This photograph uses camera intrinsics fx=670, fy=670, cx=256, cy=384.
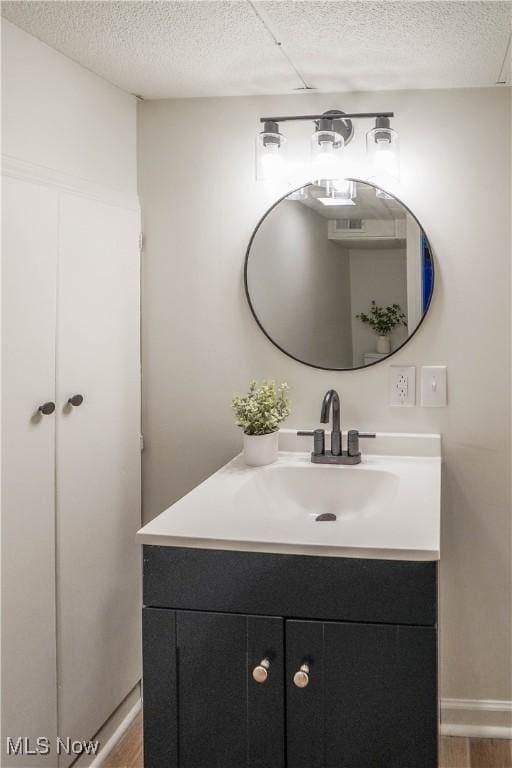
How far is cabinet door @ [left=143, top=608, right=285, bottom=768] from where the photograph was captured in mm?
1444

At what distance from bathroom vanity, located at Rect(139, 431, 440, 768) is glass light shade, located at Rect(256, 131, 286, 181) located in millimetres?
1176

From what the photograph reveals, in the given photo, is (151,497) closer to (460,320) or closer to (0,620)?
(0,620)

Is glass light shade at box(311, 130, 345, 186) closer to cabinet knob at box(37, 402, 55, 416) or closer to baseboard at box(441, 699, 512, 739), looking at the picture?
cabinet knob at box(37, 402, 55, 416)

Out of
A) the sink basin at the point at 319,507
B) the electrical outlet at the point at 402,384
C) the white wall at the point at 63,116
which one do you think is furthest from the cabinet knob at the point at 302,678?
the white wall at the point at 63,116

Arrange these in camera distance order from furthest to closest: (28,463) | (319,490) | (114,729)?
(114,729) < (319,490) < (28,463)

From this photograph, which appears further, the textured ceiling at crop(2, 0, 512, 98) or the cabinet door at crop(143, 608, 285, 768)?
the textured ceiling at crop(2, 0, 512, 98)

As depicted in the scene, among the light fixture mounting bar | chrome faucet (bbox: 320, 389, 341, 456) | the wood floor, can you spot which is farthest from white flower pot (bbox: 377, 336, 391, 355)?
the wood floor

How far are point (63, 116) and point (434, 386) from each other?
1438 millimetres

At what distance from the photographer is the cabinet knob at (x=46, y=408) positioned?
5.96 ft

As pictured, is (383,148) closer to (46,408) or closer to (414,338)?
(414,338)

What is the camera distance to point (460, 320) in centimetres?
224

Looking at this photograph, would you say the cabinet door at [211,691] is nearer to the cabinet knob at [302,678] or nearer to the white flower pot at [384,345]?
the cabinet knob at [302,678]

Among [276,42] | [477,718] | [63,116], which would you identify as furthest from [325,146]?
[477,718]

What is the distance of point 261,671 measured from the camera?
55.7 inches
